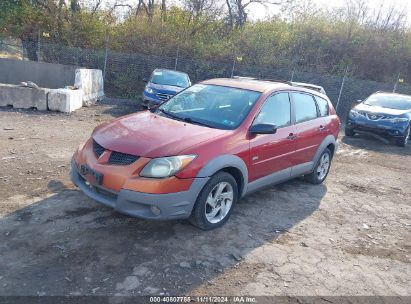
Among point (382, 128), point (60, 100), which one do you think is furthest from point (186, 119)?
point (382, 128)

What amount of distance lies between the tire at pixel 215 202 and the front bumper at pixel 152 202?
0.11 metres

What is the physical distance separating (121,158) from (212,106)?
1.54m

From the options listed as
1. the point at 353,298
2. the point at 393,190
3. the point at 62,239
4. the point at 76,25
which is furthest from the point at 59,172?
the point at 76,25

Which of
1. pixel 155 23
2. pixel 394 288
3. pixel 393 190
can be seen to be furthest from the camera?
pixel 155 23

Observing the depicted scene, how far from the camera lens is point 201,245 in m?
3.75

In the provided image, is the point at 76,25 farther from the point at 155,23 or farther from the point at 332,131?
the point at 332,131

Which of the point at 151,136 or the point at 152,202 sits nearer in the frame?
the point at 152,202

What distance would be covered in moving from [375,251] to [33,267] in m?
3.67

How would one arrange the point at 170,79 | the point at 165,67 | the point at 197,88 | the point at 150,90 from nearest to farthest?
the point at 197,88, the point at 150,90, the point at 170,79, the point at 165,67

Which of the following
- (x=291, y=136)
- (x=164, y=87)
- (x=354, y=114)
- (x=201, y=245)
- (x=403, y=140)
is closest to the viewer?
(x=201, y=245)

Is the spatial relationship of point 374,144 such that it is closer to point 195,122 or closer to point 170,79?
point 170,79

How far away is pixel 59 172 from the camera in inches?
211

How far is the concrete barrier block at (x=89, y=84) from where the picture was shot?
11359 mm

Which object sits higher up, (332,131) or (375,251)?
(332,131)
